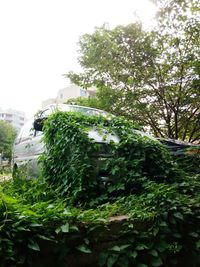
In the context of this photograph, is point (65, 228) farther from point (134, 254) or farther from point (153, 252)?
point (153, 252)

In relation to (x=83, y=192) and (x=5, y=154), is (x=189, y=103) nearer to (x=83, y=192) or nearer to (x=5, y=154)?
(x=5, y=154)

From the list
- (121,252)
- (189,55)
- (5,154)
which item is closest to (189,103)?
(189,55)

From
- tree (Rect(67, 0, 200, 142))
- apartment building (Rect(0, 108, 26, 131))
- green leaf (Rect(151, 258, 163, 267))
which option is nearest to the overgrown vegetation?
green leaf (Rect(151, 258, 163, 267))

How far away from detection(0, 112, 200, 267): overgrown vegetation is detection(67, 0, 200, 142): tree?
21.5 feet

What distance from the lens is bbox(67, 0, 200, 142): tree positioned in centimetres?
942

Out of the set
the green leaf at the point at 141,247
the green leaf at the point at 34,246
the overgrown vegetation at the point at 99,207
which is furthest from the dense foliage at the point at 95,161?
the green leaf at the point at 34,246

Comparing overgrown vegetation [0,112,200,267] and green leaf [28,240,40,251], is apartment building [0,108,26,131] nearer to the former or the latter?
overgrown vegetation [0,112,200,267]

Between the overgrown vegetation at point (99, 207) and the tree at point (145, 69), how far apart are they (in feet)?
21.5

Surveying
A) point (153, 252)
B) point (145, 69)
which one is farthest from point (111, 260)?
point (145, 69)

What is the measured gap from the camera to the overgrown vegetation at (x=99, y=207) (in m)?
1.74

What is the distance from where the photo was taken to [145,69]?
1019 cm

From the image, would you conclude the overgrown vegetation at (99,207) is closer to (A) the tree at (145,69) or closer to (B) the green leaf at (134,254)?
(B) the green leaf at (134,254)

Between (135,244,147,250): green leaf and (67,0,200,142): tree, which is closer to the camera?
(135,244,147,250): green leaf

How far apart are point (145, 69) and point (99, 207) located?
867cm
